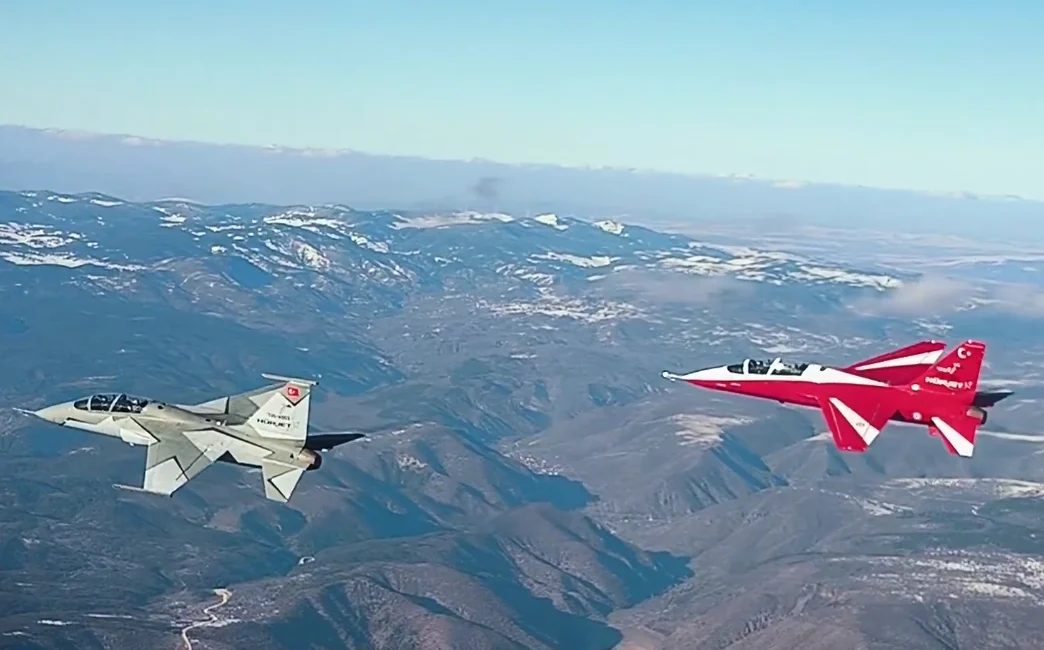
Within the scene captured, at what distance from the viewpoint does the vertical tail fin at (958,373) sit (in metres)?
74.2

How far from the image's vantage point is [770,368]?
90375 mm

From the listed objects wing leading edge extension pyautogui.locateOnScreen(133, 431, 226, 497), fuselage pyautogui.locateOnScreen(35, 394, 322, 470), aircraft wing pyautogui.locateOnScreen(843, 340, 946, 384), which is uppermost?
aircraft wing pyautogui.locateOnScreen(843, 340, 946, 384)

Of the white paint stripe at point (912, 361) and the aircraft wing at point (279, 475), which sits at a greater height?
the white paint stripe at point (912, 361)

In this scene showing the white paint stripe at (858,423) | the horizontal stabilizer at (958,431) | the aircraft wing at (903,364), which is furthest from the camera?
the aircraft wing at (903,364)

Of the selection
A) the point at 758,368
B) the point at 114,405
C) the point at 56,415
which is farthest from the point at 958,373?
the point at 56,415

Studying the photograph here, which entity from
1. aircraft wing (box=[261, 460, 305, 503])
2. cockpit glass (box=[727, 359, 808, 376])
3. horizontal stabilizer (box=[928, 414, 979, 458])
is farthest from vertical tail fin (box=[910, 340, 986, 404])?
aircraft wing (box=[261, 460, 305, 503])

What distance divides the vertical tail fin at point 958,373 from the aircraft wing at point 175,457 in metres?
55.6

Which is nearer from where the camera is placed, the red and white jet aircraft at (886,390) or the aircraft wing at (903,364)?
the red and white jet aircraft at (886,390)

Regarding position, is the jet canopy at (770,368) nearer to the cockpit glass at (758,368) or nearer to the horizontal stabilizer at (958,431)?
the cockpit glass at (758,368)

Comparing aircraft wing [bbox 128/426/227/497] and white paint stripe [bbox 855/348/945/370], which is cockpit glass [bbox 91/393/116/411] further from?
white paint stripe [bbox 855/348/945/370]

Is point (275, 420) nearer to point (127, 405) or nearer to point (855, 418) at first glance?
point (127, 405)

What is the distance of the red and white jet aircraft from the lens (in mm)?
74375

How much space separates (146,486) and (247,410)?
33.2 ft

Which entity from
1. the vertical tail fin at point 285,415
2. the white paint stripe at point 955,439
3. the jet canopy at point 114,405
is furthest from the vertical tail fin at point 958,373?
the jet canopy at point 114,405
